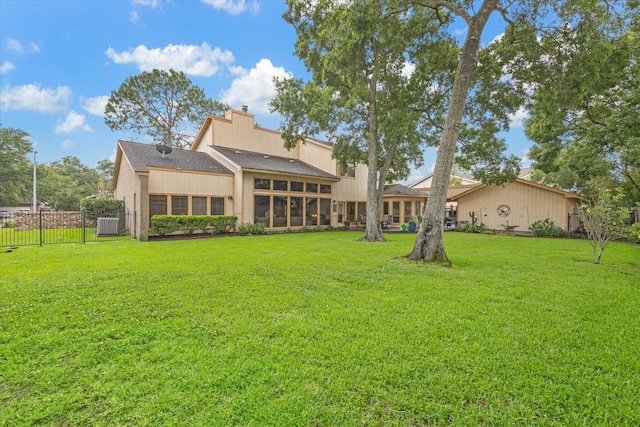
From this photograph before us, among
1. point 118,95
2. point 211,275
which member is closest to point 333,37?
point 211,275

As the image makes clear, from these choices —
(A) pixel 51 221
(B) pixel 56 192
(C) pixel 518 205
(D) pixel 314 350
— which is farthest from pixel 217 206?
(B) pixel 56 192

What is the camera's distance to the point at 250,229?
576 inches

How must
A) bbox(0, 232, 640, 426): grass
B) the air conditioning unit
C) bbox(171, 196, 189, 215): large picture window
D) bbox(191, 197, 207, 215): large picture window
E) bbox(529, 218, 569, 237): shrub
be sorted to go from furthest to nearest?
bbox(529, 218, 569, 237): shrub < bbox(191, 197, 207, 215): large picture window < bbox(171, 196, 189, 215): large picture window < the air conditioning unit < bbox(0, 232, 640, 426): grass

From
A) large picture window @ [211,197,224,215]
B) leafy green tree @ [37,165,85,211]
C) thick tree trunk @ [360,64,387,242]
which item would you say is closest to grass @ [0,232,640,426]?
thick tree trunk @ [360,64,387,242]

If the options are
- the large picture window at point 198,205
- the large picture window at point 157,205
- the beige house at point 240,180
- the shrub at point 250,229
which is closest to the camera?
the large picture window at point 157,205

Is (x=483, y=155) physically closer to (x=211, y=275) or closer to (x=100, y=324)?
(x=211, y=275)

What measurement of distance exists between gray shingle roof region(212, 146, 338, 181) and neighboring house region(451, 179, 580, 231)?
33.0 ft

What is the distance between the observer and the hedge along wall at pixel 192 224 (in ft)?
40.1

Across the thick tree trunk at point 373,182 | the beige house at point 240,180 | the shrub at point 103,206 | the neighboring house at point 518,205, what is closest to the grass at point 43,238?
the shrub at point 103,206

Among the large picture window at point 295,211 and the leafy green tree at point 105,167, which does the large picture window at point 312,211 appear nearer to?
the large picture window at point 295,211

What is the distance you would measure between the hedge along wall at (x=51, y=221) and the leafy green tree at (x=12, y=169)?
18.4m

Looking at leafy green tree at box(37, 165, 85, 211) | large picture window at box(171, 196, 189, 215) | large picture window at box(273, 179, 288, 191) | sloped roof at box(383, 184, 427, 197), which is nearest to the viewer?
large picture window at box(171, 196, 189, 215)

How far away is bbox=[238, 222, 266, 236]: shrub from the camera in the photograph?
14495 mm

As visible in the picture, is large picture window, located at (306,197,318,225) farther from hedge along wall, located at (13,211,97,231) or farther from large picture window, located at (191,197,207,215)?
hedge along wall, located at (13,211,97,231)
